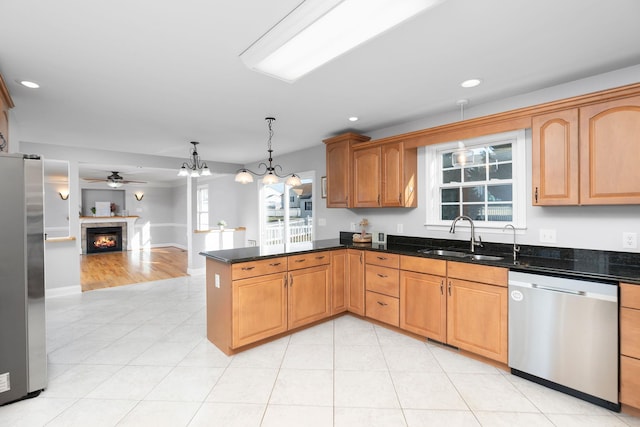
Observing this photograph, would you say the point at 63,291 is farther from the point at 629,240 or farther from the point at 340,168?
the point at 629,240

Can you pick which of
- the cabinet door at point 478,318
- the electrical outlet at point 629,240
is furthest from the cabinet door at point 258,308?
the electrical outlet at point 629,240

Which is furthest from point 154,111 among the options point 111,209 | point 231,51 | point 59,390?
point 111,209

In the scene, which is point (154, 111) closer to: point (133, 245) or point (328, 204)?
point (328, 204)

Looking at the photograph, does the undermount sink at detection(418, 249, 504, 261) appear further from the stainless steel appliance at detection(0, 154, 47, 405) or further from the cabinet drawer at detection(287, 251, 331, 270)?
the stainless steel appliance at detection(0, 154, 47, 405)

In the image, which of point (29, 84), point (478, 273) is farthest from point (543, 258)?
point (29, 84)

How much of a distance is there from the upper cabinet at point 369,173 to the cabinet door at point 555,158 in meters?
1.27

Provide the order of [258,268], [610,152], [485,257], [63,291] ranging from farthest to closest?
[63,291]
[485,257]
[258,268]
[610,152]

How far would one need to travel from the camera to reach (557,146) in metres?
2.48

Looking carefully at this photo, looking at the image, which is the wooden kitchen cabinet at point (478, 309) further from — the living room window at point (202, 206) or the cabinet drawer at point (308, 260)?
the living room window at point (202, 206)

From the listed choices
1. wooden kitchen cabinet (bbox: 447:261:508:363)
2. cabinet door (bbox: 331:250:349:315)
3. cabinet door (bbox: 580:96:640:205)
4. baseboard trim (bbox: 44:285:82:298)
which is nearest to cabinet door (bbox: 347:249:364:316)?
cabinet door (bbox: 331:250:349:315)

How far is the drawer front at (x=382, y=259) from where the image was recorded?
3252 millimetres

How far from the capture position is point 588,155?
2.33 metres

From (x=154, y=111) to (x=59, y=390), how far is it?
105 inches

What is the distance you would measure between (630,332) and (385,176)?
8.09 ft
